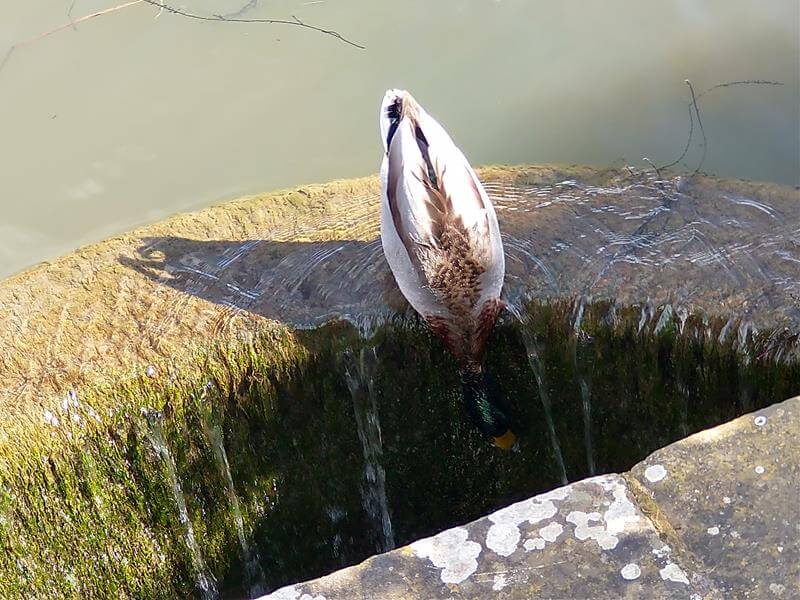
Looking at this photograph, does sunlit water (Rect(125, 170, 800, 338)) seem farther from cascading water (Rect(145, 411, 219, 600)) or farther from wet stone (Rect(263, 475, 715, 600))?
wet stone (Rect(263, 475, 715, 600))

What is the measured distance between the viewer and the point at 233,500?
4.04 metres

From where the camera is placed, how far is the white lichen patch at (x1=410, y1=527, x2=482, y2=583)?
6.64 ft

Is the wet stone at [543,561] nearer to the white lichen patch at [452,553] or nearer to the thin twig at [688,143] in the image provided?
the white lichen patch at [452,553]

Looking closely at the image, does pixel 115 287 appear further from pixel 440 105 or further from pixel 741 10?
pixel 741 10

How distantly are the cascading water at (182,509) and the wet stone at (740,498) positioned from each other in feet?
7.80

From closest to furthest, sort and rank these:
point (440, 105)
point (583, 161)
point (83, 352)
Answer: point (83, 352)
point (583, 161)
point (440, 105)

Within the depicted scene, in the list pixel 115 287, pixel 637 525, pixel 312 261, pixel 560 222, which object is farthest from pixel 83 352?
pixel 637 525

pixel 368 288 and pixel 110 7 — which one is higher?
pixel 110 7

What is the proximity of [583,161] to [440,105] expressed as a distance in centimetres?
101

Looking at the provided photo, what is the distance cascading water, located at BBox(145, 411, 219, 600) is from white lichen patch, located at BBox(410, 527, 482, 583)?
82.4 inches

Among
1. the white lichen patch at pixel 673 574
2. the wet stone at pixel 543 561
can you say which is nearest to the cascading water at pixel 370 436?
the wet stone at pixel 543 561

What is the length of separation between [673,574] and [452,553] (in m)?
0.48

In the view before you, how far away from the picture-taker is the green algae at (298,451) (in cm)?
375

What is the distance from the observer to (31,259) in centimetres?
547
